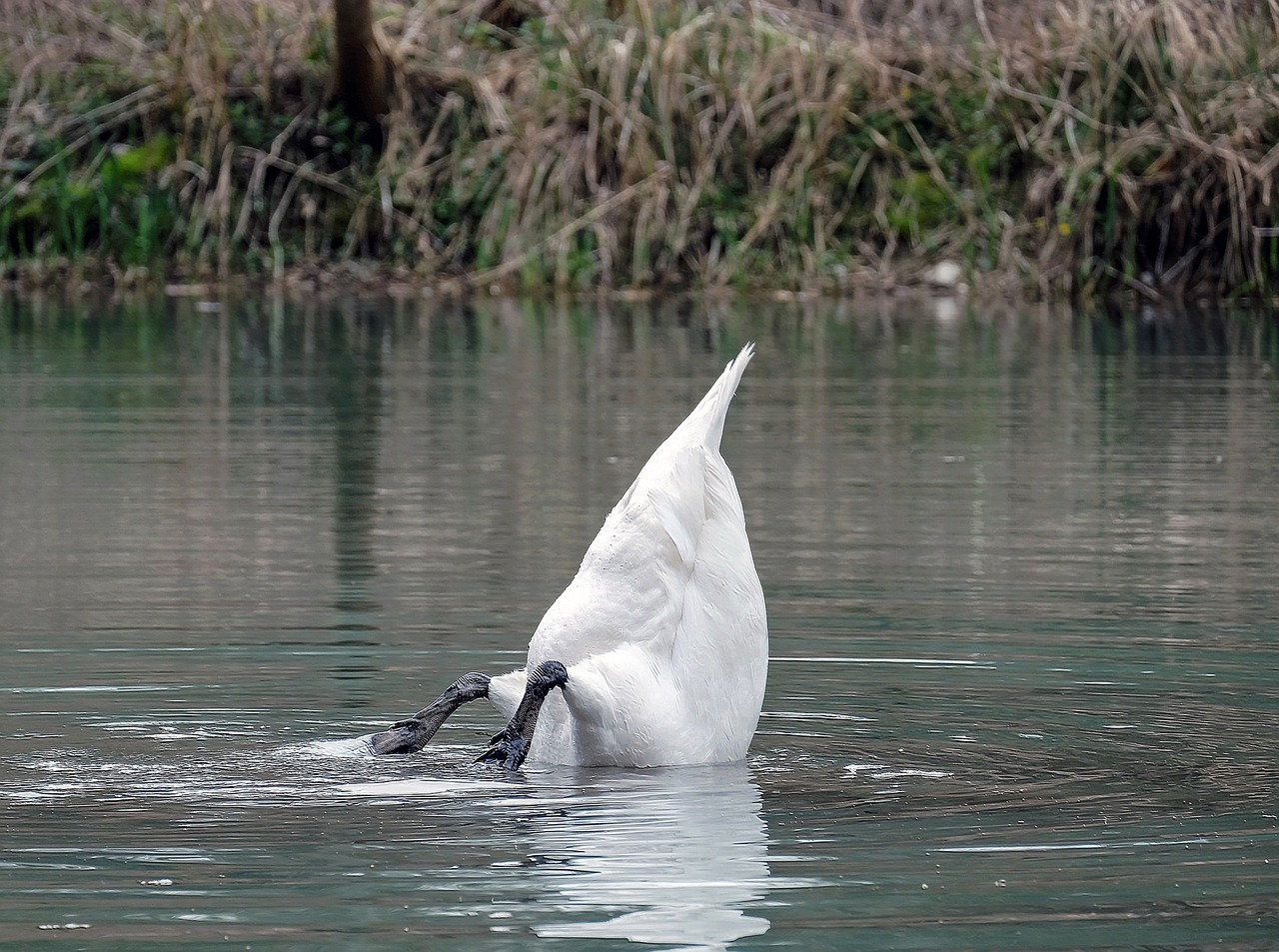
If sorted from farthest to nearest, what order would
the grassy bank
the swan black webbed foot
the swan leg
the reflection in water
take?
1. the grassy bank
2. the reflection in water
3. the swan leg
4. the swan black webbed foot

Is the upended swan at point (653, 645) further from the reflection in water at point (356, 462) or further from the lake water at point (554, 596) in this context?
the reflection in water at point (356, 462)

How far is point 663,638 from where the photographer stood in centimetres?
539

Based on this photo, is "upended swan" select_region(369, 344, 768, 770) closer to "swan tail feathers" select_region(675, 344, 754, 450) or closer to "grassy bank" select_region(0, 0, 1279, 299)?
"swan tail feathers" select_region(675, 344, 754, 450)

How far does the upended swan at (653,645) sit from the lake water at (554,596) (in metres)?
0.08

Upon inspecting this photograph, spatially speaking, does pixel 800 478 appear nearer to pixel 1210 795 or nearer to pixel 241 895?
pixel 1210 795

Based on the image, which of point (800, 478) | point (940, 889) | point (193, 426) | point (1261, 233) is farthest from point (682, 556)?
point (1261, 233)

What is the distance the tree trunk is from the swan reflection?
17.9 m

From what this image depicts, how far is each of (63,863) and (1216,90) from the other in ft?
60.3

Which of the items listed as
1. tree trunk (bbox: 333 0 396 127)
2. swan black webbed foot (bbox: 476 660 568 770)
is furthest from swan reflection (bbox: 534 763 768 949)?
tree trunk (bbox: 333 0 396 127)

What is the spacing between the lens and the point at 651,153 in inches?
888

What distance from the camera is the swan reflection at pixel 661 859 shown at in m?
4.20

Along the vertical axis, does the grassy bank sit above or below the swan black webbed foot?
above

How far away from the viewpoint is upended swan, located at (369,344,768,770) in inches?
209

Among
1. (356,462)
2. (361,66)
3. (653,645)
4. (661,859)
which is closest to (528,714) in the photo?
(653,645)
